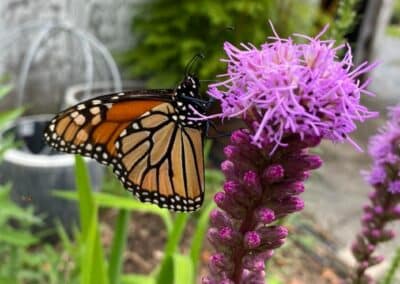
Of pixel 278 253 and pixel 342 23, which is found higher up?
pixel 342 23

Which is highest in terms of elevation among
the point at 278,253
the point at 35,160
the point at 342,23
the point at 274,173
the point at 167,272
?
the point at 342,23

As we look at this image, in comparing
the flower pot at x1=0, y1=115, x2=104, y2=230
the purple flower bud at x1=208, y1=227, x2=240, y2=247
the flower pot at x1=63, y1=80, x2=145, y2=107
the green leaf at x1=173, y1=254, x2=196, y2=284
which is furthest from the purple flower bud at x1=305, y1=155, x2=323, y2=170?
the flower pot at x1=63, y1=80, x2=145, y2=107

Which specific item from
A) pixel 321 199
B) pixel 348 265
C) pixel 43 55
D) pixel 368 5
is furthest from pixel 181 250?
pixel 368 5

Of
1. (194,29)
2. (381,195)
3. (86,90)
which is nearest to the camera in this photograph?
(381,195)

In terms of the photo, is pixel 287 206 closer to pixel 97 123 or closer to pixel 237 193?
pixel 237 193

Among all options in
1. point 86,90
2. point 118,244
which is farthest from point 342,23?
point 86,90

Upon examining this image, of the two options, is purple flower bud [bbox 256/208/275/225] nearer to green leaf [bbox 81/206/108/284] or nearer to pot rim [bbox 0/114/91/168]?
green leaf [bbox 81/206/108/284]
